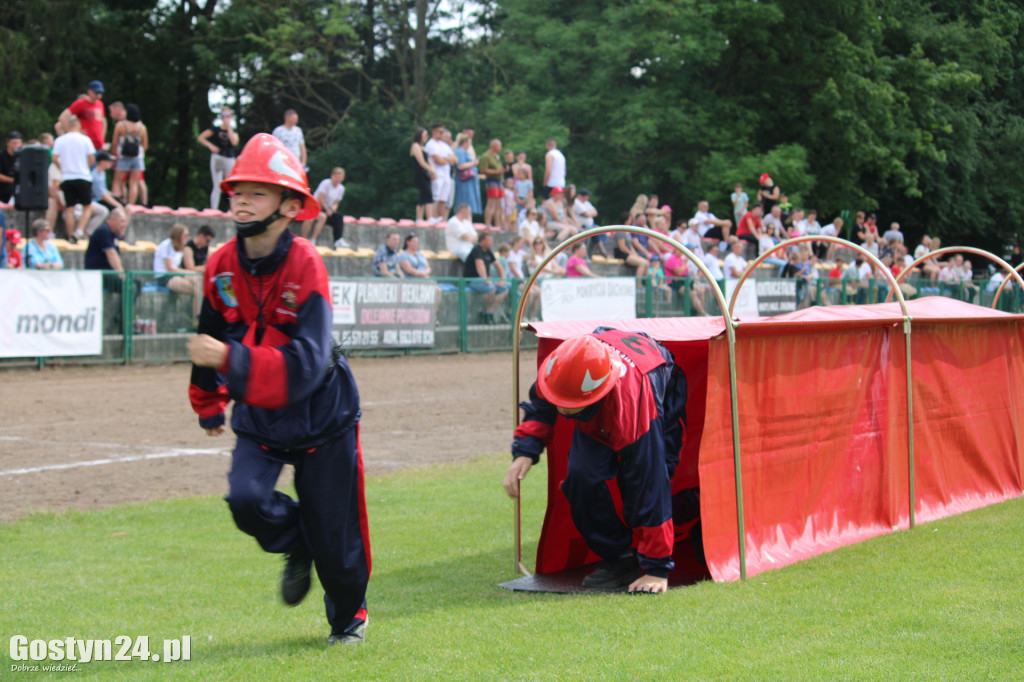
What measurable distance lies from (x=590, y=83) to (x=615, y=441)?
36.9m

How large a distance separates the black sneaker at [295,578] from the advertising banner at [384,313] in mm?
15031

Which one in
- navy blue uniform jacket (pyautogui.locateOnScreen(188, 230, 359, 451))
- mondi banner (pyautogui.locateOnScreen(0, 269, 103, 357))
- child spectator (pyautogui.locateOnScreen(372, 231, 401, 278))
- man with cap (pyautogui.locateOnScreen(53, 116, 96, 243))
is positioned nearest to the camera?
navy blue uniform jacket (pyautogui.locateOnScreen(188, 230, 359, 451))

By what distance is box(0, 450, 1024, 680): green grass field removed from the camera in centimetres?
463

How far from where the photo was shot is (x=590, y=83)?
41.4 metres

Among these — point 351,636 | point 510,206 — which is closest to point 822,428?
point 351,636

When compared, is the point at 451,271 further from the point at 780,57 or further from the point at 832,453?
the point at 780,57

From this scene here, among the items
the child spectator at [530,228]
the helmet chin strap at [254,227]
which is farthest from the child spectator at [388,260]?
the helmet chin strap at [254,227]

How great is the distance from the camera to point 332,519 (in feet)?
15.5

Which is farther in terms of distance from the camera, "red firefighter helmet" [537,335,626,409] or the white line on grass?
the white line on grass

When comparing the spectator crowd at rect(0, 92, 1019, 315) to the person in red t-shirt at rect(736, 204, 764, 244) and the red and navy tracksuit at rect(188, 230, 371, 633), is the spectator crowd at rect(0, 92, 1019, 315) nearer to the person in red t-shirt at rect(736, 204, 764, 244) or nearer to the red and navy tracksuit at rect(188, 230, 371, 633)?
the person in red t-shirt at rect(736, 204, 764, 244)

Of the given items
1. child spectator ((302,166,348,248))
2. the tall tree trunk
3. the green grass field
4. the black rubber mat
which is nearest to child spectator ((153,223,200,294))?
child spectator ((302,166,348,248))

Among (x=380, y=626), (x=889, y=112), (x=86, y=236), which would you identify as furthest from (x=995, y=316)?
(x=889, y=112)

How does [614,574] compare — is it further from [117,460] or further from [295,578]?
[117,460]

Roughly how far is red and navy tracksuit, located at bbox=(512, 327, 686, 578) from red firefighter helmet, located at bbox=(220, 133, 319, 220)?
6.39ft
